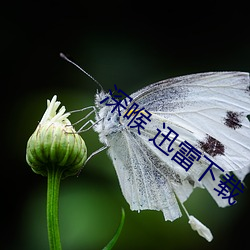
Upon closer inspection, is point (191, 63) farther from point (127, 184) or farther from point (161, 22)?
point (127, 184)

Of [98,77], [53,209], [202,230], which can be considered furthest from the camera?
[98,77]

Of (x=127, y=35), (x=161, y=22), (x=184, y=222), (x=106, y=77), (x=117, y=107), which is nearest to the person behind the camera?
(x=117, y=107)

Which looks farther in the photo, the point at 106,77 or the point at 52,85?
the point at 52,85

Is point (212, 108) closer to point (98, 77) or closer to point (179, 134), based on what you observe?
point (179, 134)

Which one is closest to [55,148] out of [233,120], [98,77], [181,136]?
[181,136]

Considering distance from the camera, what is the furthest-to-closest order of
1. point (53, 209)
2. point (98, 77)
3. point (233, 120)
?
point (98, 77) → point (233, 120) → point (53, 209)

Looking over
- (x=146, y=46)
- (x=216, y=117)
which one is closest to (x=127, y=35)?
(x=146, y=46)

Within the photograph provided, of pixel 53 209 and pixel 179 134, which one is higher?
pixel 179 134
